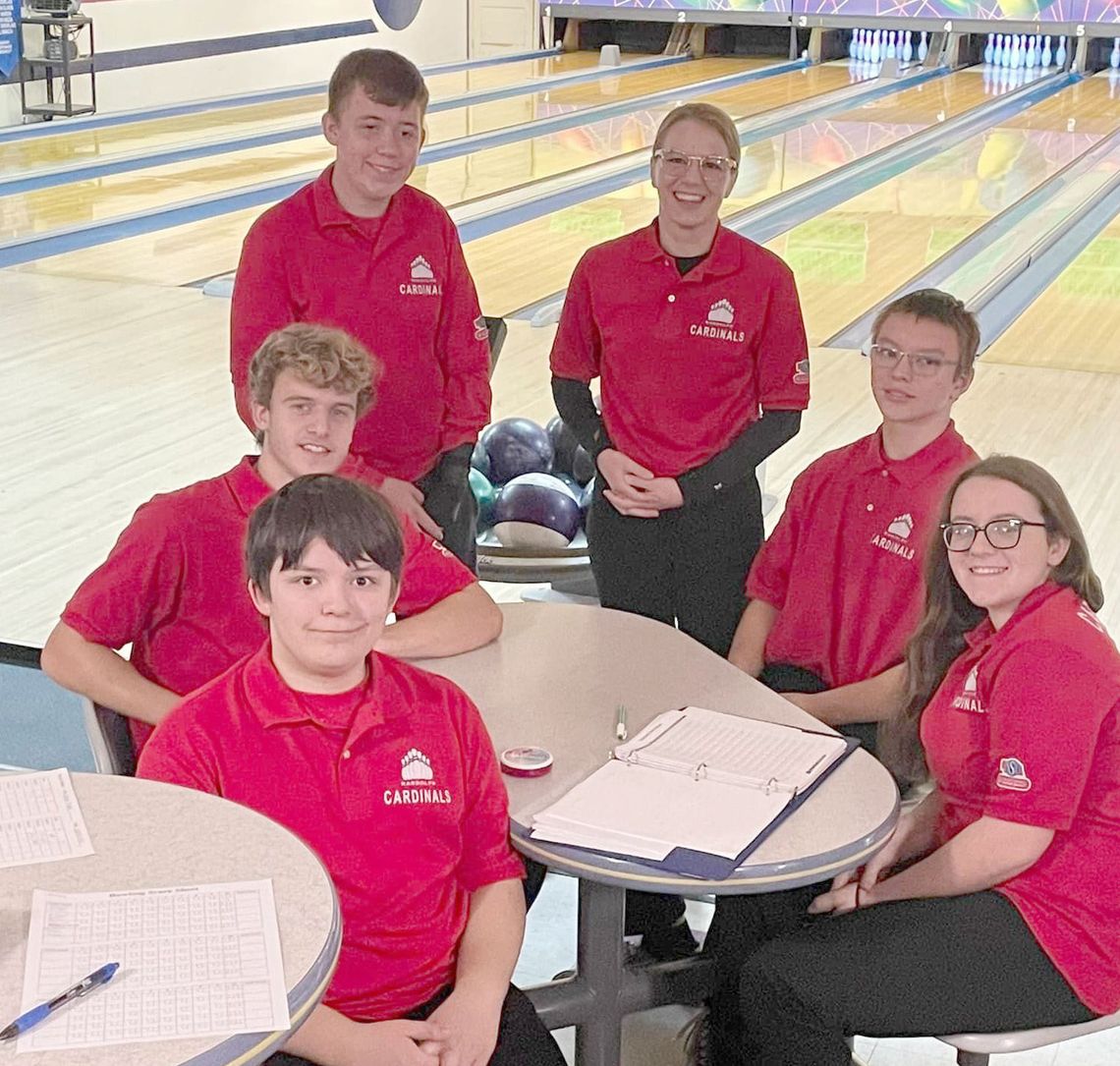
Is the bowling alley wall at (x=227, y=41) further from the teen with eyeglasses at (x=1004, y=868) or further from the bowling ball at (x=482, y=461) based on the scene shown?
the teen with eyeglasses at (x=1004, y=868)

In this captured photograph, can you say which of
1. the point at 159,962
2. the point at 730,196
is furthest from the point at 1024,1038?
the point at 730,196

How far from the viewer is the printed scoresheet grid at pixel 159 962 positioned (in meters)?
1.16

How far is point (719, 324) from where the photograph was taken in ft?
8.45

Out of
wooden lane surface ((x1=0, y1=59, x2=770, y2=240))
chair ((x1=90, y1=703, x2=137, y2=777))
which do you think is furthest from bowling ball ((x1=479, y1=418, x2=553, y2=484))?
wooden lane surface ((x1=0, y1=59, x2=770, y2=240))

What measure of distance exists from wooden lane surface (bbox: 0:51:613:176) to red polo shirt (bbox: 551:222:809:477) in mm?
6957

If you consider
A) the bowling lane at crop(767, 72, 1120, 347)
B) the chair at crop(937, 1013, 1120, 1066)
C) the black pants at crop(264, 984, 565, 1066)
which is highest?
the black pants at crop(264, 984, 565, 1066)

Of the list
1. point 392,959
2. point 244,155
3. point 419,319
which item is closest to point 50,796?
point 392,959

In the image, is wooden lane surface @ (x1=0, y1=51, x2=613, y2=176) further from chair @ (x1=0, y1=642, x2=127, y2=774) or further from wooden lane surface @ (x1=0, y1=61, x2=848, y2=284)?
chair @ (x1=0, y1=642, x2=127, y2=774)

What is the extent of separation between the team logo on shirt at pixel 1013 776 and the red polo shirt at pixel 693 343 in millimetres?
1041

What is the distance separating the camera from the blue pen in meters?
1.14

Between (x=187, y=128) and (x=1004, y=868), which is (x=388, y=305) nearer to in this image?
(x=1004, y=868)

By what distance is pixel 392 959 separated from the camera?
1547mm

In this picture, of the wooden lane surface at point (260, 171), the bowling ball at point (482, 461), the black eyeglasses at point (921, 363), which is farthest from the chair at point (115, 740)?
the wooden lane surface at point (260, 171)

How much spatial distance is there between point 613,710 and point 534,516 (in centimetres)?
154
